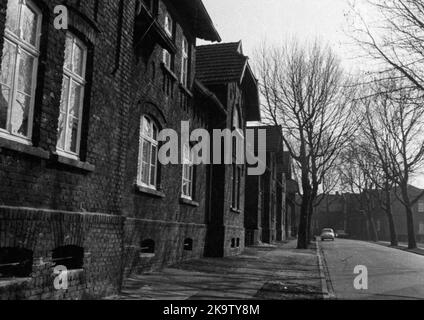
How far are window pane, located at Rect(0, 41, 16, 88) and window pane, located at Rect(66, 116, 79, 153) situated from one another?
62.3 inches

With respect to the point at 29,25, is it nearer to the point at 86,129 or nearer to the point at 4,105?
the point at 4,105

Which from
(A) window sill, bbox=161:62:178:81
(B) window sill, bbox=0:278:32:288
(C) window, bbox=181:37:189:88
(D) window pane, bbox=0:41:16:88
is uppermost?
(C) window, bbox=181:37:189:88

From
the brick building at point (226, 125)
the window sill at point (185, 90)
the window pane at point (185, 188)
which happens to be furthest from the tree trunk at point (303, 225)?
the window sill at point (185, 90)

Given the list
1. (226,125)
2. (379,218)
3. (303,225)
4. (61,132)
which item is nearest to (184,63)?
(226,125)

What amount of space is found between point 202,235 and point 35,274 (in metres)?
10.9

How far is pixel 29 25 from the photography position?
Answer: 6.36m

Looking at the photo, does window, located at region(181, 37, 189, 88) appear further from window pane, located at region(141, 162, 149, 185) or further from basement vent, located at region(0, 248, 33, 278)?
basement vent, located at region(0, 248, 33, 278)

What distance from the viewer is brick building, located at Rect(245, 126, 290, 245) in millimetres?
29578

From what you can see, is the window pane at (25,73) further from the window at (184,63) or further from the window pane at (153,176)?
the window at (184,63)

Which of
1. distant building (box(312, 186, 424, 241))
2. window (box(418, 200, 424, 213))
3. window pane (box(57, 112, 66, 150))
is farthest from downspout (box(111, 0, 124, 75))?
window (box(418, 200, 424, 213))

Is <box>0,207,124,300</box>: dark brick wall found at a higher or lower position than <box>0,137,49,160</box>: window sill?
lower

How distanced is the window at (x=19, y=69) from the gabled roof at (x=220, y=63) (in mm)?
13044
